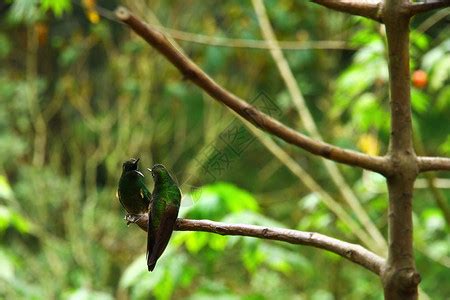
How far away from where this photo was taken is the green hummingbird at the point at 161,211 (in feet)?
1.07

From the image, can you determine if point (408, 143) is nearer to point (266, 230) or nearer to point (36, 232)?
point (266, 230)

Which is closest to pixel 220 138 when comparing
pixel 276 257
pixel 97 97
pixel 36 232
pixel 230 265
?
pixel 276 257

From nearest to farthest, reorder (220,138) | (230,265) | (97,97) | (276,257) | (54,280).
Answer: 1. (220,138)
2. (276,257)
3. (230,265)
4. (54,280)
5. (97,97)

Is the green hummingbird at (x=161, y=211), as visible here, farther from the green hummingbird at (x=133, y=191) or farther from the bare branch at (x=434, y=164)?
the bare branch at (x=434, y=164)

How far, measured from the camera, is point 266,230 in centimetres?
37

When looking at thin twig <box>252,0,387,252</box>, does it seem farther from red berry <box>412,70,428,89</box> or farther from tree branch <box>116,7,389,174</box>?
tree branch <box>116,7,389,174</box>

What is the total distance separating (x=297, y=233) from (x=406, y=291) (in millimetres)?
72

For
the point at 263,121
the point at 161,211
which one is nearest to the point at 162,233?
the point at 161,211

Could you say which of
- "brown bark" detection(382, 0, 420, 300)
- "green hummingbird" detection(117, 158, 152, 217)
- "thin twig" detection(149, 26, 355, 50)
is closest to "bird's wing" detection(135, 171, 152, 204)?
"green hummingbird" detection(117, 158, 152, 217)

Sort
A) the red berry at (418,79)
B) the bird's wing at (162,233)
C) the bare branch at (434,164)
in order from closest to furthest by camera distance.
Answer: the bird's wing at (162,233) → the bare branch at (434,164) → the red berry at (418,79)

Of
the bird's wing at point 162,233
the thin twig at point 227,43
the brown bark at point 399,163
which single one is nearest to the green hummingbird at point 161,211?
the bird's wing at point 162,233

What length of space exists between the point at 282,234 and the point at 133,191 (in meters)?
0.09

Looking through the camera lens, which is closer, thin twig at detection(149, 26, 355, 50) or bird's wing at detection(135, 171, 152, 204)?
bird's wing at detection(135, 171, 152, 204)

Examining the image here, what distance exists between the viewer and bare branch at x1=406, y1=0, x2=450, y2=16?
38 centimetres
